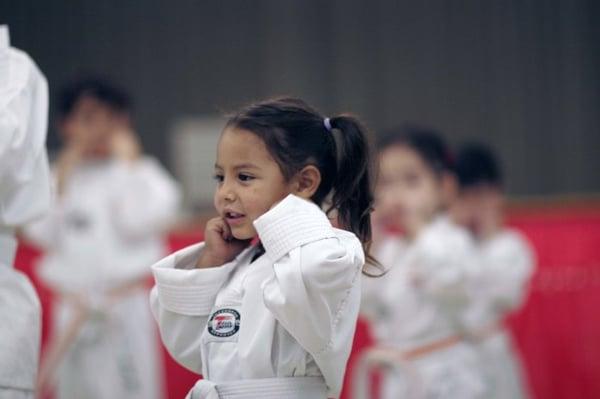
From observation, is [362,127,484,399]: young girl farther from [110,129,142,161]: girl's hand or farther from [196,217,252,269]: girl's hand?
[196,217,252,269]: girl's hand

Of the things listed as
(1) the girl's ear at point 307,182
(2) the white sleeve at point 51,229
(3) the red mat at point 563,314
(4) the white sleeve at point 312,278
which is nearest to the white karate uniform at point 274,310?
(4) the white sleeve at point 312,278

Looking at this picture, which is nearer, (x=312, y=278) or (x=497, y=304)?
(x=312, y=278)

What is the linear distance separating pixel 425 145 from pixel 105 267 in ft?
5.10

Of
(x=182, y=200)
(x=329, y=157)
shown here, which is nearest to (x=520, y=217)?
(x=182, y=200)

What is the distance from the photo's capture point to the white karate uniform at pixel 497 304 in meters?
4.45

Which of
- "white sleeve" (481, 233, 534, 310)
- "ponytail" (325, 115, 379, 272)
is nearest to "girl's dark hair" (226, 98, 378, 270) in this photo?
"ponytail" (325, 115, 379, 272)

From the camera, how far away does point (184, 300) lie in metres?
2.29

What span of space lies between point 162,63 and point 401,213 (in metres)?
4.08

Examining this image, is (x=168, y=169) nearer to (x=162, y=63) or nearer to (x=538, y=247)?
(x=162, y=63)

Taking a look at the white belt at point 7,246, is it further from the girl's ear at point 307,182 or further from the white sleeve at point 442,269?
the white sleeve at point 442,269

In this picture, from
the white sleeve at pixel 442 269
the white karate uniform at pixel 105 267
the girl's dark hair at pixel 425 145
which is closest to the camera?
the white sleeve at pixel 442 269

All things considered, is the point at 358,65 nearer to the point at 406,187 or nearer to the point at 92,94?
the point at 92,94

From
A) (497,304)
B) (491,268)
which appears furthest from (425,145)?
(497,304)

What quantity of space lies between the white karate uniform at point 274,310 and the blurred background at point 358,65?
5.37m
